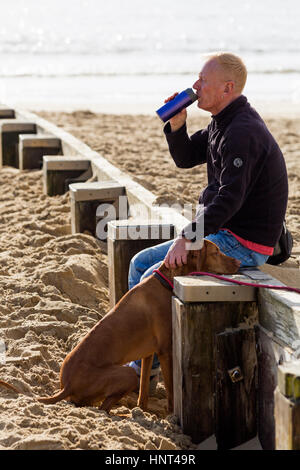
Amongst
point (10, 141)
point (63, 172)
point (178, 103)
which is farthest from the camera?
point (10, 141)

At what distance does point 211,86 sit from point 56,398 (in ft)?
5.90

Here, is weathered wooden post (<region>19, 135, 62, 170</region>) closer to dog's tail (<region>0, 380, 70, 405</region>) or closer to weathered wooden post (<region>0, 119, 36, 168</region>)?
weathered wooden post (<region>0, 119, 36, 168</region>)

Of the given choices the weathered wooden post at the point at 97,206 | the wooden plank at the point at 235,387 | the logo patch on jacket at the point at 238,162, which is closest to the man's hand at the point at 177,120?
the logo patch on jacket at the point at 238,162

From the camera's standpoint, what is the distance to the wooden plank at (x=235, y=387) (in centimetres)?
322

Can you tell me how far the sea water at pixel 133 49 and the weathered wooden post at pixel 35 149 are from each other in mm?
6359

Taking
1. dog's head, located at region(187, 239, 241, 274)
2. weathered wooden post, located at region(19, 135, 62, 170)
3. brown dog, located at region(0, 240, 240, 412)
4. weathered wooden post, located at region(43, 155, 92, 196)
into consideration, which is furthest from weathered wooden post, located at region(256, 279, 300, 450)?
weathered wooden post, located at region(19, 135, 62, 170)

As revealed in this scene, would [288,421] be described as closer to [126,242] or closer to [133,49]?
[126,242]

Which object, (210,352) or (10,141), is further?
(10,141)

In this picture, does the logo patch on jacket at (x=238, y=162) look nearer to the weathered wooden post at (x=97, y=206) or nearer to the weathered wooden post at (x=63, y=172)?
the weathered wooden post at (x=97, y=206)

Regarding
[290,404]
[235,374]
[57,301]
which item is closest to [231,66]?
[235,374]

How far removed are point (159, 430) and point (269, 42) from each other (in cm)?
3348

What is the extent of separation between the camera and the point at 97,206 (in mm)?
5930

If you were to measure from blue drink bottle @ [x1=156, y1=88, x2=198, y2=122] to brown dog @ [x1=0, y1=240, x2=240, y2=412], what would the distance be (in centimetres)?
86
